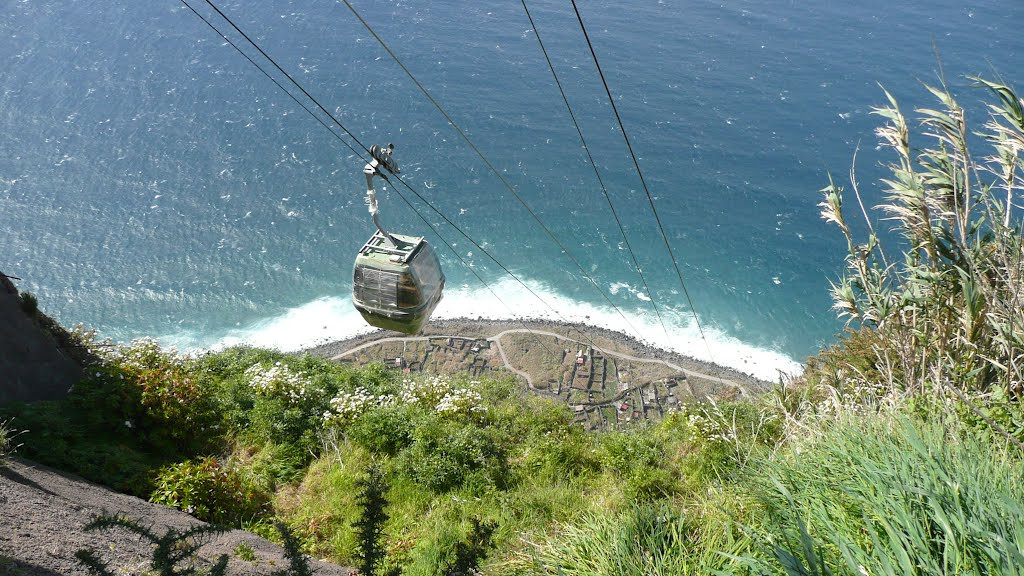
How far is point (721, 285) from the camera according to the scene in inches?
1134

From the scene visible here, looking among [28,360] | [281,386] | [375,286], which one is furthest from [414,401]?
[28,360]

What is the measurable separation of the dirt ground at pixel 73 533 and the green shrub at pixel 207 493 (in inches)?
9.2

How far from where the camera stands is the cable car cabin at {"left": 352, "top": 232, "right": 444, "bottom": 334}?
1057 cm

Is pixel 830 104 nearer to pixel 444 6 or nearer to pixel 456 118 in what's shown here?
pixel 456 118

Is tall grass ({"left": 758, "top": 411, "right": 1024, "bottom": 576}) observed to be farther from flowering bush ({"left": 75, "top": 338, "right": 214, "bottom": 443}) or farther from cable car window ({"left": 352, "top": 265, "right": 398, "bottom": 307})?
flowering bush ({"left": 75, "top": 338, "right": 214, "bottom": 443})

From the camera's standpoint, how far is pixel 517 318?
27016 mm

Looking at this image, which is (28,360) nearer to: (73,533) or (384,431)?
(73,533)

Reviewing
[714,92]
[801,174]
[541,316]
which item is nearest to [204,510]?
[541,316]

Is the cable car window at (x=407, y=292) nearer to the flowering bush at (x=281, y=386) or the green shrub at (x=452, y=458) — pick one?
the green shrub at (x=452, y=458)

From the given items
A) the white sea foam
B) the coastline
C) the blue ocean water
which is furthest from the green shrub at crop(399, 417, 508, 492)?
the blue ocean water

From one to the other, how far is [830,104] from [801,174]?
6.62 metres

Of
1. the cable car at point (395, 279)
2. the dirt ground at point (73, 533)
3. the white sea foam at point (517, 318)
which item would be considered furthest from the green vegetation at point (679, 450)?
the white sea foam at point (517, 318)

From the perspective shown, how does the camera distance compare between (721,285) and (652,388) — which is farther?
(721,285)

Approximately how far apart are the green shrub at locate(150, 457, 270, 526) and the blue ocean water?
18.1 metres
